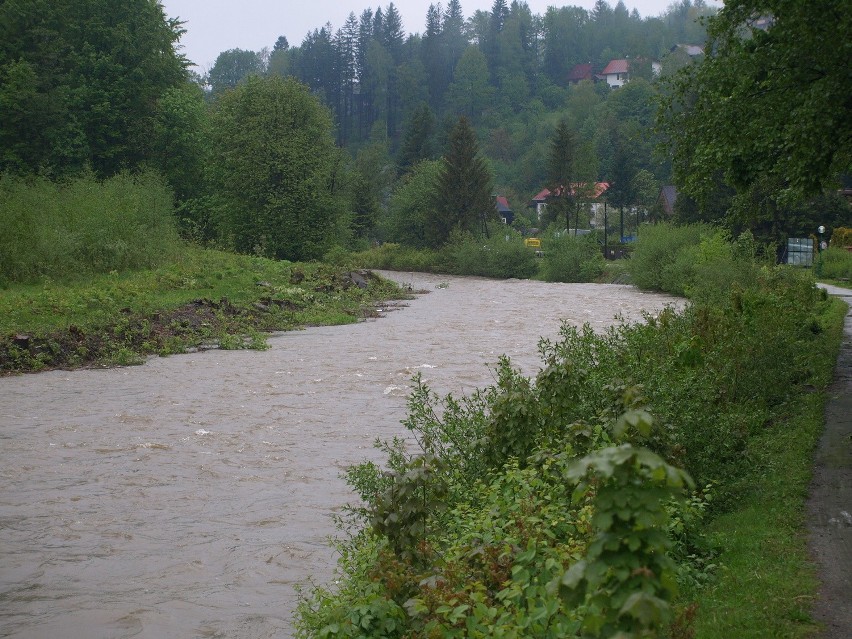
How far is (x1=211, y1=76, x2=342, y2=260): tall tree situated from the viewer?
56250 mm

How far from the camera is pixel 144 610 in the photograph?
27.6ft

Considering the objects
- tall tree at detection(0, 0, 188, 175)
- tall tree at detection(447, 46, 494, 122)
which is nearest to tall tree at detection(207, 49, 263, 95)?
tall tree at detection(447, 46, 494, 122)

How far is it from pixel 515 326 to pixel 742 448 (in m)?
20.4

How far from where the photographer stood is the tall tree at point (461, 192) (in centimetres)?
7606

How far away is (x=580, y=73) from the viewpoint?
17425cm

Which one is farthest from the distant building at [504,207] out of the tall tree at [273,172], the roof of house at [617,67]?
the tall tree at [273,172]

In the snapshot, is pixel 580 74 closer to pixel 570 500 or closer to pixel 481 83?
pixel 481 83

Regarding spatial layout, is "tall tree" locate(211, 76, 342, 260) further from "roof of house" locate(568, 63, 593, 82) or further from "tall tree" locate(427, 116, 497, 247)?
"roof of house" locate(568, 63, 593, 82)

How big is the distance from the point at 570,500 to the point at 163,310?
2239cm

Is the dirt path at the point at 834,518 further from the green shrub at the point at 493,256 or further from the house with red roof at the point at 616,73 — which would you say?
the house with red roof at the point at 616,73

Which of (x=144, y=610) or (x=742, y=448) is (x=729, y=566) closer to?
(x=742, y=448)

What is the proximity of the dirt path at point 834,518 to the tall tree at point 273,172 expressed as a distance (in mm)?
45279

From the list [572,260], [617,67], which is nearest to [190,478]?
[572,260]

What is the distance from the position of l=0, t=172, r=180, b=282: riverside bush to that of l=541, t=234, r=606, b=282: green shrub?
29.6 metres
